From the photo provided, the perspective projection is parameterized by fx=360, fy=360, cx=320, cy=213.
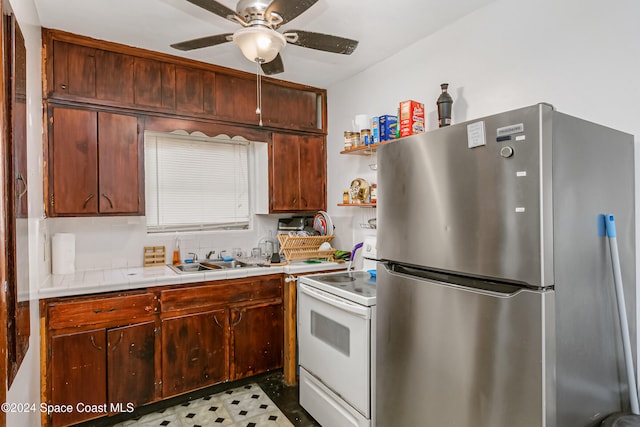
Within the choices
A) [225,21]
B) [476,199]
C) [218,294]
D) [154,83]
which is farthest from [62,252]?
[476,199]

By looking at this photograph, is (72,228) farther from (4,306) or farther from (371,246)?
(371,246)

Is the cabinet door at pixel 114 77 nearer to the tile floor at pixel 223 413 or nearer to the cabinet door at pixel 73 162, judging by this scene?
the cabinet door at pixel 73 162

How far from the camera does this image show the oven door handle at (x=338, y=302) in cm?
189

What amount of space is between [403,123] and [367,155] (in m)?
0.66

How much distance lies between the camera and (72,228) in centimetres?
268

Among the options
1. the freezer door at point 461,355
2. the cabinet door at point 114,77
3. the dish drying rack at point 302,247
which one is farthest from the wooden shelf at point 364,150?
the cabinet door at point 114,77

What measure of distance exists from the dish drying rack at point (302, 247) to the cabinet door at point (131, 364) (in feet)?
3.82

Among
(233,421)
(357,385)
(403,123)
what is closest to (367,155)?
(403,123)

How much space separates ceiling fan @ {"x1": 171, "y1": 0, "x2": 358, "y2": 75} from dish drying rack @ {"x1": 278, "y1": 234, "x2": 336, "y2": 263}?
159cm

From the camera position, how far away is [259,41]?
70.0 inches

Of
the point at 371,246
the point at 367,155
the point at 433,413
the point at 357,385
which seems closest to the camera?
the point at 433,413

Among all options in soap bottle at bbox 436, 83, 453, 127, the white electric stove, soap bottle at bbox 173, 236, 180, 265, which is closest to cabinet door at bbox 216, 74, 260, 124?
soap bottle at bbox 173, 236, 180, 265

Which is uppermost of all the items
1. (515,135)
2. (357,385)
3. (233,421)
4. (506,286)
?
(515,135)

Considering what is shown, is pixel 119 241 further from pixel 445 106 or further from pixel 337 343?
pixel 445 106
